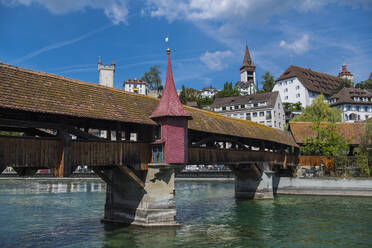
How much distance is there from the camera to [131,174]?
14.1 metres

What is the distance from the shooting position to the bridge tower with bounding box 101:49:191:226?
47.2 ft

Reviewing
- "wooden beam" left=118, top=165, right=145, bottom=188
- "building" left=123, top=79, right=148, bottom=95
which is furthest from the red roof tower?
"building" left=123, top=79, right=148, bottom=95

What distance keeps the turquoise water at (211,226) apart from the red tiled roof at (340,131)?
10824 millimetres

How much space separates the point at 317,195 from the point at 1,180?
4086 cm

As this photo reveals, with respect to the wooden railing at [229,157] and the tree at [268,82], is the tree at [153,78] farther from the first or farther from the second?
the wooden railing at [229,157]

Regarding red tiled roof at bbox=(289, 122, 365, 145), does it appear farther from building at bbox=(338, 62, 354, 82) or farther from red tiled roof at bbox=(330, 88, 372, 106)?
building at bbox=(338, 62, 354, 82)

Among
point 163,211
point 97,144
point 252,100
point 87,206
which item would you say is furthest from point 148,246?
point 252,100

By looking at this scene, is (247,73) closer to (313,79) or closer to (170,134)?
(313,79)

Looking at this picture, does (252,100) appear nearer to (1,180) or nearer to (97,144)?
(1,180)

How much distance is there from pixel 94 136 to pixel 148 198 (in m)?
3.78

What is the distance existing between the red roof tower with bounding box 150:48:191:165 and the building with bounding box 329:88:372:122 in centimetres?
5681

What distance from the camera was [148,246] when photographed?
1231cm

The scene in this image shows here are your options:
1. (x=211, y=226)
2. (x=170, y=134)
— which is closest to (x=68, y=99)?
(x=170, y=134)

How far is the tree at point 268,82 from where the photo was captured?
274 feet
